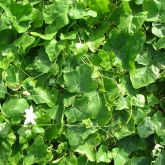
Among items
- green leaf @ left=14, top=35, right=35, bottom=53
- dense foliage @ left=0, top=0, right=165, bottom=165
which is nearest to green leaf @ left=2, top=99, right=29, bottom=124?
dense foliage @ left=0, top=0, right=165, bottom=165

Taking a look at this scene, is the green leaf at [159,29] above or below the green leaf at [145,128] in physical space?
→ above

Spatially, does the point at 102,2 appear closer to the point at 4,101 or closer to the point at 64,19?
the point at 64,19

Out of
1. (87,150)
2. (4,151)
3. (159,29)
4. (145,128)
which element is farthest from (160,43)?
(4,151)

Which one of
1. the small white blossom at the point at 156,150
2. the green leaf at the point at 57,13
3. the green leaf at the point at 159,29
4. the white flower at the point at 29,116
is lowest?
the small white blossom at the point at 156,150

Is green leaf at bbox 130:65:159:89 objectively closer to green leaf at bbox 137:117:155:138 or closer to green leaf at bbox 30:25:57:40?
green leaf at bbox 137:117:155:138

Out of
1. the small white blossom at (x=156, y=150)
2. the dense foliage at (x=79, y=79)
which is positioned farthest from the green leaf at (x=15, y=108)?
the small white blossom at (x=156, y=150)

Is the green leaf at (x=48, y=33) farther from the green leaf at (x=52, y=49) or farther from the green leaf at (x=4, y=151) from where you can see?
the green leaf at (x=4, y=151)

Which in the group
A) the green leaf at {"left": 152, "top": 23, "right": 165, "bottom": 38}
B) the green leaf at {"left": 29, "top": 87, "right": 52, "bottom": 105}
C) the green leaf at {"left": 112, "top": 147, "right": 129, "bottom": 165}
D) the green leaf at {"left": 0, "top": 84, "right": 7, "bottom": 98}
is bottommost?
the green leaf at {"left": 112, "top": 147, "right": 129, "bottom": 165}
